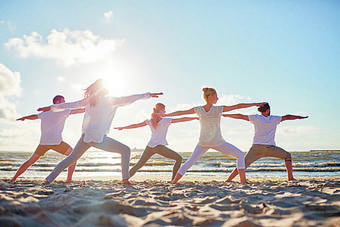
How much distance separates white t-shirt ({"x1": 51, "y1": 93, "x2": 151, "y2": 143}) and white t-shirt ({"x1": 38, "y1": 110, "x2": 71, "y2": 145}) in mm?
1029

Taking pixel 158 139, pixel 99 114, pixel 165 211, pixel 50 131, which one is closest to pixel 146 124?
pixel 158 139

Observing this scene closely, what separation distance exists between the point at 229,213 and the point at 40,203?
89.8 inches

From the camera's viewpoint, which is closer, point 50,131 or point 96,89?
point 96,89

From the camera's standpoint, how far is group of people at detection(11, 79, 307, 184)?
15.7 ft

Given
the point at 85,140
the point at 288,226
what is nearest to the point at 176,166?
the point at 85,140

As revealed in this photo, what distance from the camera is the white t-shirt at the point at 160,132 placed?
20.6 ft

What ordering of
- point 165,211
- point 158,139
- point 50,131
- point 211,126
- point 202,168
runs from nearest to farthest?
point 165,211
point 211,126
point 50,131
point 158,139
point 202,168

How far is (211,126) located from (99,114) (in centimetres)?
240

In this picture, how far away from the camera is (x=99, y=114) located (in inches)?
188

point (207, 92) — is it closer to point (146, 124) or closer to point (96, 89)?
point (146, 124)

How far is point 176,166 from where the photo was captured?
643 cm

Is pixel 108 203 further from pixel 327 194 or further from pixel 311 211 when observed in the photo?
pixel 327 194

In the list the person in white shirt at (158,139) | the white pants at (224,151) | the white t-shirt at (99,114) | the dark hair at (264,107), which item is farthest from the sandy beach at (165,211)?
the dark hair at (264,107)

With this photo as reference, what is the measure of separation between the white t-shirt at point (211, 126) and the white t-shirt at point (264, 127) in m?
1.25
